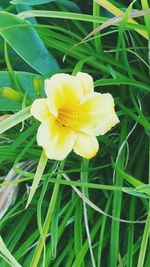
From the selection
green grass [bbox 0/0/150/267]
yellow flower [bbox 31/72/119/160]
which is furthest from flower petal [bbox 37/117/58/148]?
green grass [bbox 0/0/150/267]

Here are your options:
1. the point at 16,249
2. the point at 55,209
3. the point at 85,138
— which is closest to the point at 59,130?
the point at 85,138

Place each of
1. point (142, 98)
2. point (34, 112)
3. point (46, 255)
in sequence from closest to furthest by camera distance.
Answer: point (34, 112), point (46, 255), point (142, 98)

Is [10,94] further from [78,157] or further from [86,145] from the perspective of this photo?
[78,157]

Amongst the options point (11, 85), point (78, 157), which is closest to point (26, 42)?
point (11, 85)

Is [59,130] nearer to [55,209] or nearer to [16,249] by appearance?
[55,209]

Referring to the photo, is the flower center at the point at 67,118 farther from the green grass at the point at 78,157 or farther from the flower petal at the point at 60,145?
the green grass at the point at 78,157
